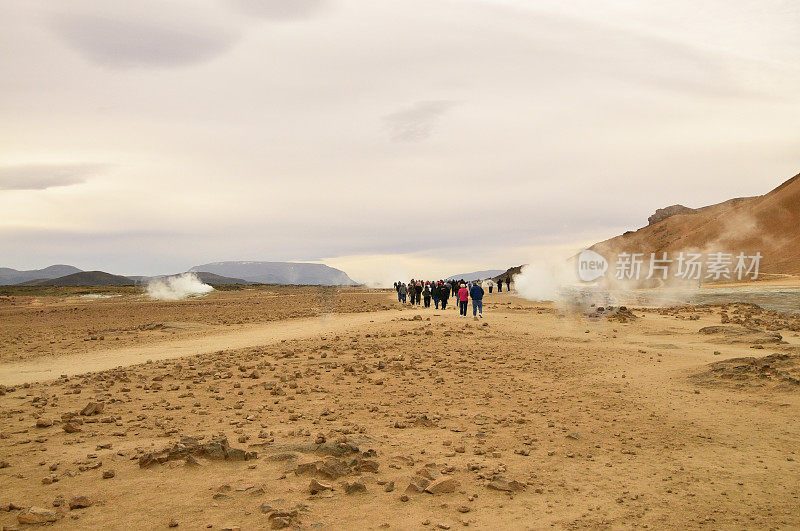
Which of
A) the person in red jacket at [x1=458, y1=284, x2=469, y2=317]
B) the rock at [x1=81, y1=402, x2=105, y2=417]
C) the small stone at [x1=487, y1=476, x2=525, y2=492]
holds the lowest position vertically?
the small stone at [x1=487, y1=476, x2=525, y2=492]

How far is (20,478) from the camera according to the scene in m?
7.21

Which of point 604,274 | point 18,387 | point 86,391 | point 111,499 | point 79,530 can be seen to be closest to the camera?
point 79,530

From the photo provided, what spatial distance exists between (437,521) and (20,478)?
549 cm

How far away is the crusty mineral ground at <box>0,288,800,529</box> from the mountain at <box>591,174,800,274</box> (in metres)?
81.5

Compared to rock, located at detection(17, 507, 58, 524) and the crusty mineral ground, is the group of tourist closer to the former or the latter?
the crusty mineral ground

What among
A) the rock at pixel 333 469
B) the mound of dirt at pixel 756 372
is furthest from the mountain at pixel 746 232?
the rock at pixel 333 469

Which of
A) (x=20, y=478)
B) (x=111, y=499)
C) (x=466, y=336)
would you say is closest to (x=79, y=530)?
(x=111, y=499)

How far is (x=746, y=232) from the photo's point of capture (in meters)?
99.9

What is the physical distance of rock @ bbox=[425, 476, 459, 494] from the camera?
6.81m

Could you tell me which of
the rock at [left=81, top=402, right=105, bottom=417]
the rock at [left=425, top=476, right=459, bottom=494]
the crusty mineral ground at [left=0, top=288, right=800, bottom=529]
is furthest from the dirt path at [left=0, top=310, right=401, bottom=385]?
the rock at [left=425, top=476, right=459, bottom=494]

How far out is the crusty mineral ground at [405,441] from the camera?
635cm

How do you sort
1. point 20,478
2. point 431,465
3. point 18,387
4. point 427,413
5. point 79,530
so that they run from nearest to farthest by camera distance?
point 79,530 < point 20,478 < point 431,465 < point 427,413 < point 18,387

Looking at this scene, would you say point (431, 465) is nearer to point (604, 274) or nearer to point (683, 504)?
point (683, 504)

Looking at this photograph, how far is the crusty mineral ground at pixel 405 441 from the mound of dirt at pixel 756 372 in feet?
0.31
